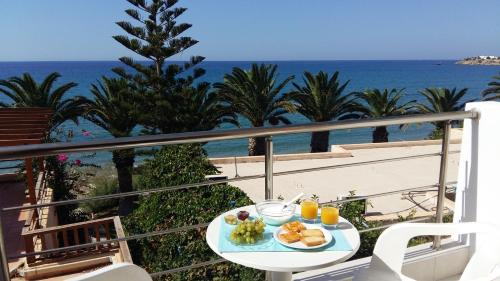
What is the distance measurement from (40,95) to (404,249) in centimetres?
1478

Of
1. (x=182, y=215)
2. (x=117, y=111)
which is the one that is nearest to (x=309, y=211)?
(x=182, y=215)

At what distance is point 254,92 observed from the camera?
1588cm

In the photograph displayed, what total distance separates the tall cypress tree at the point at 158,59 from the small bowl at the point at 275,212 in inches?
528

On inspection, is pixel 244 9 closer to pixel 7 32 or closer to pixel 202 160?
pixel 7 32

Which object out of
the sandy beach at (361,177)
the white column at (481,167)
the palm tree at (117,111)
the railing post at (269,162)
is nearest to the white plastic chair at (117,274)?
the railing post at (269,162)

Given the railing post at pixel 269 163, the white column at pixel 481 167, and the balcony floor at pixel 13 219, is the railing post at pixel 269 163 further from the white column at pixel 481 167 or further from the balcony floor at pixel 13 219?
the balcony floor at pixel 13 219

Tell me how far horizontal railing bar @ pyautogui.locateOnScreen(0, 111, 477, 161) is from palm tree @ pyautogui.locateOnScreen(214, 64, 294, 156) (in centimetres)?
1367

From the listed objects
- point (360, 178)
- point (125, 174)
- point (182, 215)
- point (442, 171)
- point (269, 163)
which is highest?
point (269, 163)

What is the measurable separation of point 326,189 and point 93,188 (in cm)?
865

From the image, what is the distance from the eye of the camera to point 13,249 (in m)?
6.55

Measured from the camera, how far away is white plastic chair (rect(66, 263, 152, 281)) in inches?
49.4

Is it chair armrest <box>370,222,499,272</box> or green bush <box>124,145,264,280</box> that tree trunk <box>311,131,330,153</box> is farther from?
chair armrest <box>370,222,499,272</box>

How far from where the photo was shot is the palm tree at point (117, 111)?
14.5 m

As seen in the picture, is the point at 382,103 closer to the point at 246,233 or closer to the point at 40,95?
the point at 40,95
